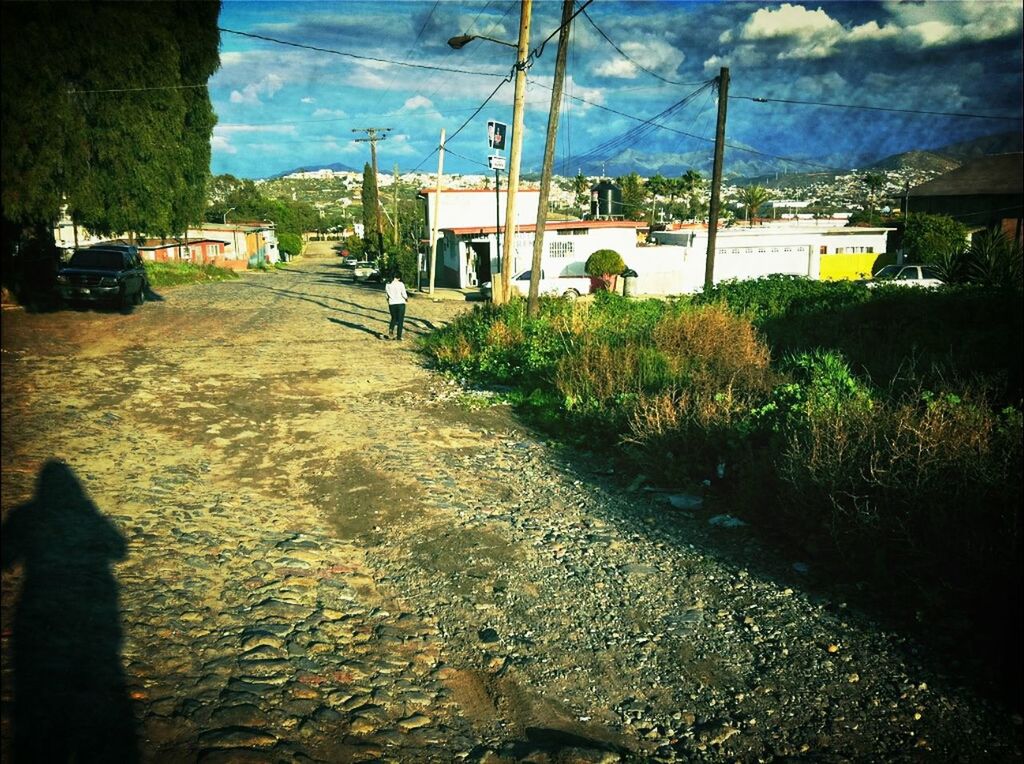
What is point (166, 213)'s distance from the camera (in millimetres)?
25453

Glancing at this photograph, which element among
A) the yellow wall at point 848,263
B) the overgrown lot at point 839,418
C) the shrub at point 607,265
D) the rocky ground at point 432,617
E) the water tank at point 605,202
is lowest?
the rocky ground at point 432,617

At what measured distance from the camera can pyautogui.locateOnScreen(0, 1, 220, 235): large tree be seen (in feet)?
59.3

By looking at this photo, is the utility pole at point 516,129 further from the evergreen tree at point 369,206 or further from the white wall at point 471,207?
the evergreen tree at point 369,206

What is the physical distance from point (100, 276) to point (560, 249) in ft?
76.9

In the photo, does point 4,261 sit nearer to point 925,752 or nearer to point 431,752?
point 431,752

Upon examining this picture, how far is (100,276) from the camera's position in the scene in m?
20.0

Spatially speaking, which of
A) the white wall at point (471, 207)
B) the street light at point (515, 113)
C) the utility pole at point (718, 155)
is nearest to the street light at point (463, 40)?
the street light at point (515, 113)

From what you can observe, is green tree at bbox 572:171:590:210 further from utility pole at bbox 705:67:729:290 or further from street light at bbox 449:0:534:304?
street light at bbox 449:0:534:304

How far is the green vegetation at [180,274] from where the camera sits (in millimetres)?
→ 35562

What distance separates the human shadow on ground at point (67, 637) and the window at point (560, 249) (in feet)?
109

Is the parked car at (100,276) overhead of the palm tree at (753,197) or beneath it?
beneath

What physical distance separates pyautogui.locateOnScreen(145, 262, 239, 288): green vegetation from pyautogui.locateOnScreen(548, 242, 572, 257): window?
1971cm

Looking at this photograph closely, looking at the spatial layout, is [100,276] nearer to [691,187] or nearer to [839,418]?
[839,418]

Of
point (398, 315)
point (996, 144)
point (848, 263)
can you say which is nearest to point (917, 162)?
point (996, 144)
